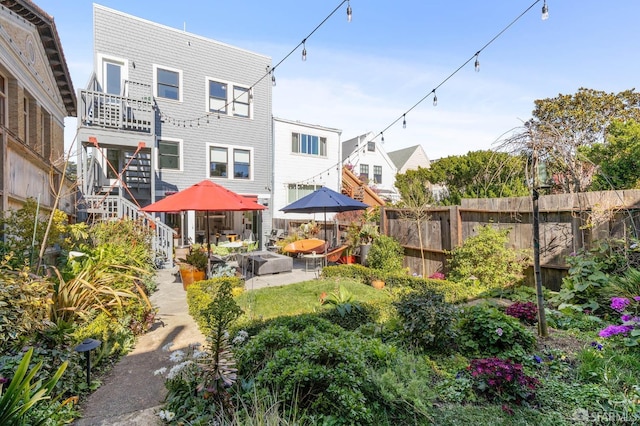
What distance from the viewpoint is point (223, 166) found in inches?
625

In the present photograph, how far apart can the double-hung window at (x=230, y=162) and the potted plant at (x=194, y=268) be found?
8.23 metres

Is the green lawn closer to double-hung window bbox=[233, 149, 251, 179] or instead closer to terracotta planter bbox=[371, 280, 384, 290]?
terracotta planter bbox=[371, 280, 384, 290]

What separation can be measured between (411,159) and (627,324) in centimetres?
3223

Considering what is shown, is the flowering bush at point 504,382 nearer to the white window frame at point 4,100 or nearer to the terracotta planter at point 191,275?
the terracotta planter at point 191,275

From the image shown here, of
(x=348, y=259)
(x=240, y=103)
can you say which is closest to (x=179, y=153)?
(x=240, y=103)

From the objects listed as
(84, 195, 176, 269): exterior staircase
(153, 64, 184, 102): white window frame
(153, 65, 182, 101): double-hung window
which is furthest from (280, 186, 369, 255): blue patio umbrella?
(153, 65, 182, 101): double-hung window

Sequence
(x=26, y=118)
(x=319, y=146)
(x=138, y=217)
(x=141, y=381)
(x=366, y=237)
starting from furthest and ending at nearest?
(x=319, y=146), (x=138, y=217), (x=366, y=237), (x=26, y=118), (x=141, y=381)

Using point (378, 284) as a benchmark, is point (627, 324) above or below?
above

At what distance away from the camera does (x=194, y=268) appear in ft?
25.4

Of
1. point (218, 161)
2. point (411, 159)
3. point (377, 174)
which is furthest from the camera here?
point (411, 159)

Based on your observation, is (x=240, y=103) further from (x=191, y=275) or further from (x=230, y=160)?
(x=191, y=275)

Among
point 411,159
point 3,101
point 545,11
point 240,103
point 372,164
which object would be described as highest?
point 411,159

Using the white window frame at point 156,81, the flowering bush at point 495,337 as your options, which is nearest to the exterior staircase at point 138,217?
the white window frame at point 156,81

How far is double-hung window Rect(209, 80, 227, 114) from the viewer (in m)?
15.6
